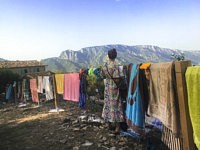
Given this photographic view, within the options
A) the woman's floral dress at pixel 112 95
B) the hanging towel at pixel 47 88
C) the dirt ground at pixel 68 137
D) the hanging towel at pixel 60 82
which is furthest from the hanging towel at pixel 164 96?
the hanging towel at pixel 47 88

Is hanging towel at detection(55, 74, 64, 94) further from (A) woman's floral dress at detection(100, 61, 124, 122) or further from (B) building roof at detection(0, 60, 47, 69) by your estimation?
(B) building roof at detection(0, 60, 47, 69)

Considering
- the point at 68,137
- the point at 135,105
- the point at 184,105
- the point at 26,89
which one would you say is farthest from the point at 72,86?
the point at 26,89

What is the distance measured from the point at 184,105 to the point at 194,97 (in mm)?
256

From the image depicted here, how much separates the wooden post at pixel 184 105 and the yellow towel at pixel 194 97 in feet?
0.39

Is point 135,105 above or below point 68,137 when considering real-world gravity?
above

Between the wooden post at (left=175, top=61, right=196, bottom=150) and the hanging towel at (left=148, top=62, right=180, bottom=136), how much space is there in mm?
131

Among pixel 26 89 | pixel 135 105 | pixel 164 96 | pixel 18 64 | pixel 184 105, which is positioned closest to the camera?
pixel 184 105

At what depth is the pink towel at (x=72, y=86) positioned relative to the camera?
29.6 ft

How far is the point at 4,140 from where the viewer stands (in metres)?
6.84

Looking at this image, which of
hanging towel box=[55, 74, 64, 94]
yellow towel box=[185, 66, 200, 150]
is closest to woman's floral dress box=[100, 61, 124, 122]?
yellow towel box=[185, 66, 200, 150]

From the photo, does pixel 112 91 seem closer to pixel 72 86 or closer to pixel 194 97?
pixel 194 97

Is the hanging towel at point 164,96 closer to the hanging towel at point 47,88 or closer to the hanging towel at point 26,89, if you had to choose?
the hanging towel at point 47,88

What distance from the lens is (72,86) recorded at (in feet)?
30.6

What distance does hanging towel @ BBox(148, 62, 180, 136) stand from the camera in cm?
308
